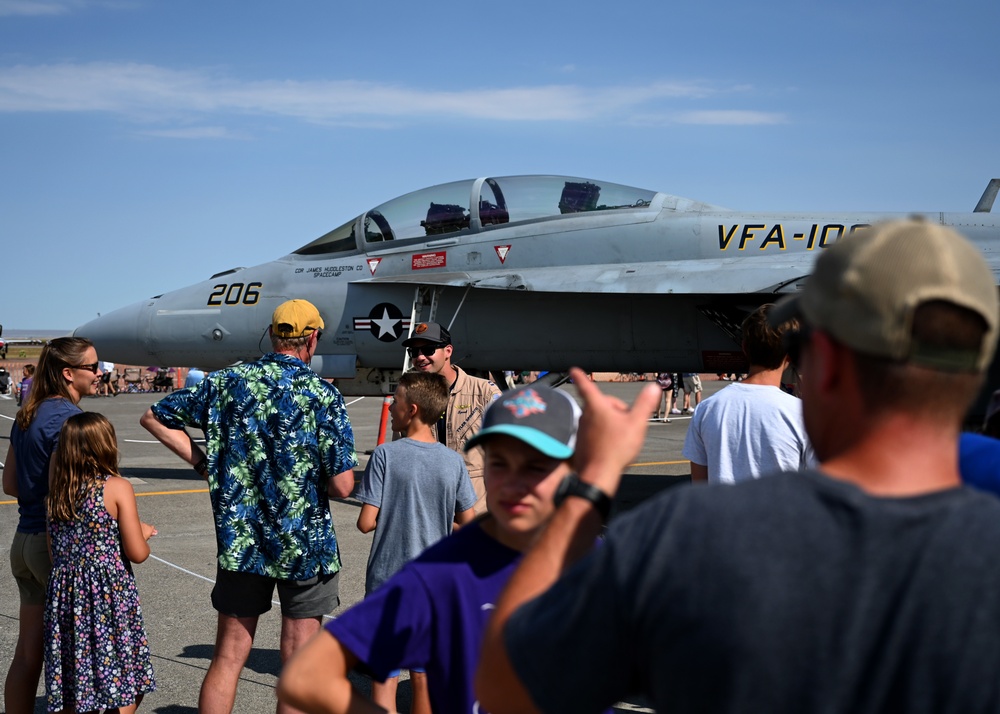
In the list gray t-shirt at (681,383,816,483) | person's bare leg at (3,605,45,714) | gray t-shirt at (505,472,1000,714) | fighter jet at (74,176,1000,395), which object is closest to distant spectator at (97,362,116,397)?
fighter jet at (74,176,1000,395)

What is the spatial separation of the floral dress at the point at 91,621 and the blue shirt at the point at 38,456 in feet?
0.90

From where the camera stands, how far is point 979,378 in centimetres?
132

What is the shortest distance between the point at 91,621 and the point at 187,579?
3597mm

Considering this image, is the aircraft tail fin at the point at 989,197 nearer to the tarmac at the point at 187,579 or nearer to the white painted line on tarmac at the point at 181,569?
the tarmac at the point at 187,579

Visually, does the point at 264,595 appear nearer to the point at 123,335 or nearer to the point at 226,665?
the point at 226,665

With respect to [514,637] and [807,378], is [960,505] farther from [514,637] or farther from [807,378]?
[514,637]

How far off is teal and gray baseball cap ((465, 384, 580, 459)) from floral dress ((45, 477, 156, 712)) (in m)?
2.77

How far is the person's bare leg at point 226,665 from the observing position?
4.09m

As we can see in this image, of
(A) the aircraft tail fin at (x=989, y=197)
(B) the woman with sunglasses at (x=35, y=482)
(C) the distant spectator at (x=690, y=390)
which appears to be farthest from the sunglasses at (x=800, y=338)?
(C) the distant spectator at (x=690, y=390)

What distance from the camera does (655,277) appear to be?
1019cm

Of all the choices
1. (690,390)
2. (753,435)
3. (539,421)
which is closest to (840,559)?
(539,421)

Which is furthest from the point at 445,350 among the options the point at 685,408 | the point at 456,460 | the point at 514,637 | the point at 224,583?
the point at 685,408

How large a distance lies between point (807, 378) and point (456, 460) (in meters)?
3.13

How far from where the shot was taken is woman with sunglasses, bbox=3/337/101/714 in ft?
14.2
